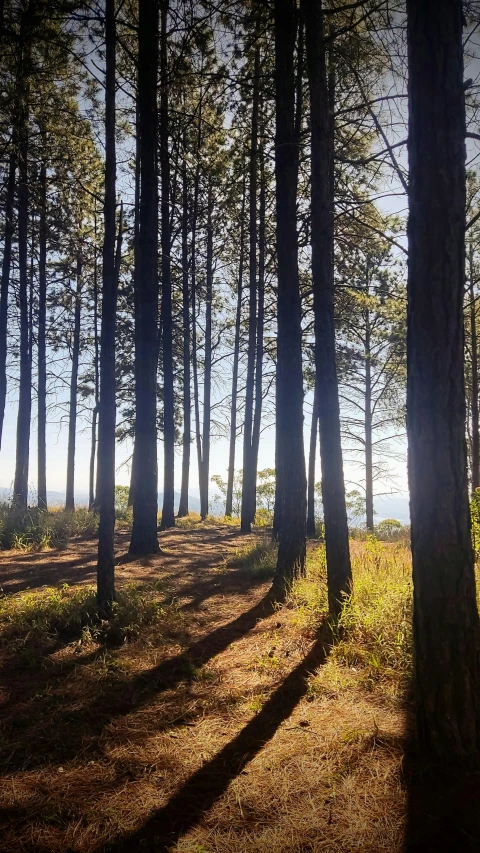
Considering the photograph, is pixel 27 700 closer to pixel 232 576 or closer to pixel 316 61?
pixel 232 576

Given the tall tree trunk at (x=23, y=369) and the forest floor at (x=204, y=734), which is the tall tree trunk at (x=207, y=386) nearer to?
the tall tree trunk at (x=23, y=369)

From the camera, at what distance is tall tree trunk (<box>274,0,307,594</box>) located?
7527 millimetres

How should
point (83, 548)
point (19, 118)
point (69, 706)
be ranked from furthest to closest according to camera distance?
point (83, 548) → point (19, 118) → point (69, 706)

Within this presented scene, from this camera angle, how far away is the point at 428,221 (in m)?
3.27

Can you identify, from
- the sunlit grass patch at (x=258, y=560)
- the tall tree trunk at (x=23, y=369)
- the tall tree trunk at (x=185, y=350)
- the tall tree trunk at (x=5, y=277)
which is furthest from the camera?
the tall tree trunk at (x=185, y=350)

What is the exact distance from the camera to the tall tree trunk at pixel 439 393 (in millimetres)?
3145

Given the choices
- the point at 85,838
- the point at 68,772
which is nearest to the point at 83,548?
the point at 68,772

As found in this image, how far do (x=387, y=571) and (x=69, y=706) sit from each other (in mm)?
4191

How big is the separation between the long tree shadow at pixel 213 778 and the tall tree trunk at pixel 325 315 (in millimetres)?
1635

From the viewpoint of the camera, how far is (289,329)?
793 centimetres

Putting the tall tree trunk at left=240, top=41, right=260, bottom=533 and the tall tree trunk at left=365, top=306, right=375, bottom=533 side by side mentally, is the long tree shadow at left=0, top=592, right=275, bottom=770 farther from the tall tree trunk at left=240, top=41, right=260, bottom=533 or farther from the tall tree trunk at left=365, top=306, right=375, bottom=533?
the tall tree trunk at left=365, top=306, right=375, bottom=533

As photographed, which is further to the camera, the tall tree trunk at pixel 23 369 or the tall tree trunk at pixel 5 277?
the tall tree trunk at pixel 23 369

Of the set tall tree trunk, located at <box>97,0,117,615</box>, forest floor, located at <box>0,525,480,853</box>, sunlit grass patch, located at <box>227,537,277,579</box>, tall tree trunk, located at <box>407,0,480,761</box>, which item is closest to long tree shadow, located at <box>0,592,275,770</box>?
forest floor, located at <box>0,525,480,853</box>

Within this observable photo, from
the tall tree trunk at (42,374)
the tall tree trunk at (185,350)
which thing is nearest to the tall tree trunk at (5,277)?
the tall tree trunk at (42,374)
